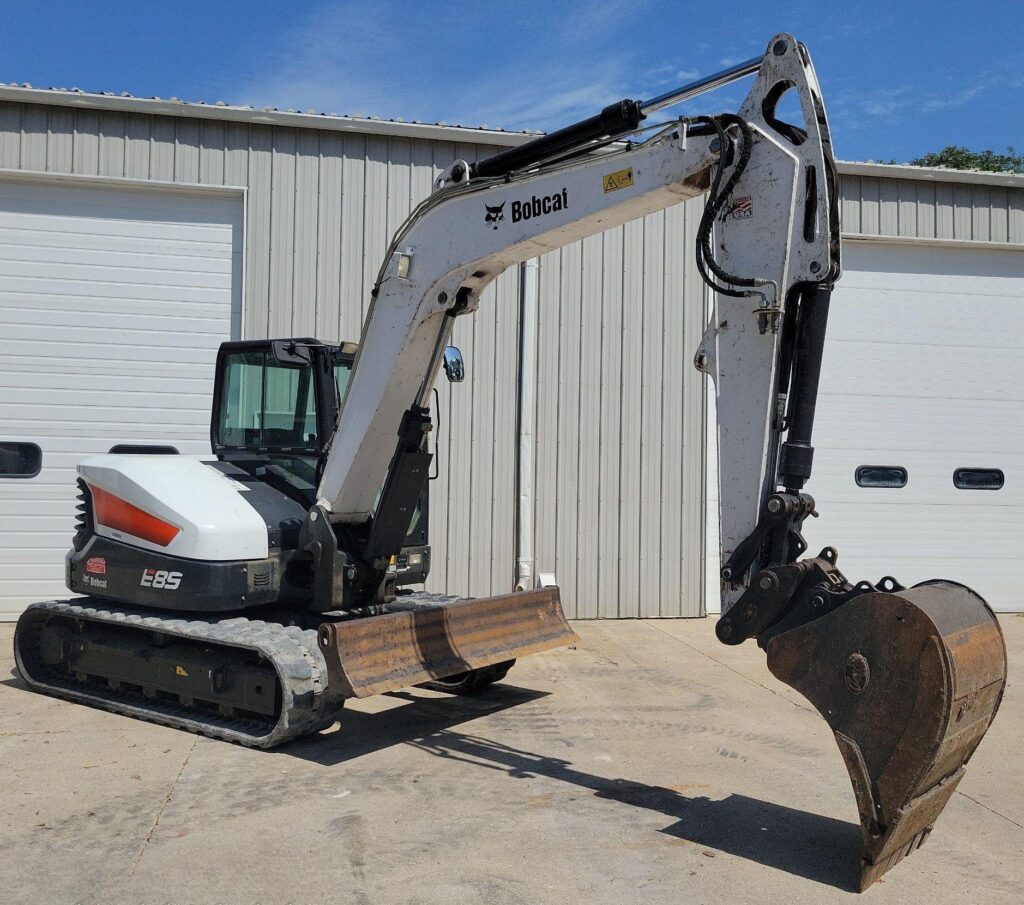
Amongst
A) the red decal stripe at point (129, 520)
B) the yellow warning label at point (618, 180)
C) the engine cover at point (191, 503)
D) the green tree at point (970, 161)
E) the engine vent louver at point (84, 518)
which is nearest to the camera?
the yellow warning label at point (618, 180)

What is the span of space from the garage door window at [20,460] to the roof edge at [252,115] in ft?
11.6

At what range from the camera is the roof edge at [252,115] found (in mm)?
10406

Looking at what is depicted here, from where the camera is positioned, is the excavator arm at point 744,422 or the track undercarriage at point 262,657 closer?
the excavator arm at point 744,422

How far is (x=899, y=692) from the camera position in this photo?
14.3ft

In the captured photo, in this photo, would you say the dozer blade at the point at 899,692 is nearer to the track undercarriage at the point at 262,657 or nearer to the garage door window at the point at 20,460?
the track undercarriage at the point at 262,657

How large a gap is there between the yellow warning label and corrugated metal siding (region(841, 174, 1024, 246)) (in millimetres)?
7620

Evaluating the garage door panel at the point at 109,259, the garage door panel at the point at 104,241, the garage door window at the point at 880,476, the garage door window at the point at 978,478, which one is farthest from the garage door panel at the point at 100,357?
the garage door window at the point at 978,478

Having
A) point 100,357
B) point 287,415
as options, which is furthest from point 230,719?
point 100,357

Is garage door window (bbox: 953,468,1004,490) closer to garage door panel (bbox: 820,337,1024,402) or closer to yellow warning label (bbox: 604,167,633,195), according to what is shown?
garage door panel (bbox: 820,337,1024,402)

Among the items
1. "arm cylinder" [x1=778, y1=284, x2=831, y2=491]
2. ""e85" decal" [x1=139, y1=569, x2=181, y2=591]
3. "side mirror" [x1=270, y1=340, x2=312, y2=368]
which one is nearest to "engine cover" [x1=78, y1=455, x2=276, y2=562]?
""e85" decal" [x1=139, y1=569, x2=181, y2=591]

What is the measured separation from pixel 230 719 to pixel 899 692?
167 inches

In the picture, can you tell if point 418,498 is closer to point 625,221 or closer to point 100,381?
point 625,221

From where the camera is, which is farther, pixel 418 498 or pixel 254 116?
pixel 254 116

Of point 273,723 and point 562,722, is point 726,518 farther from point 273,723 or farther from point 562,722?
point 273,723
